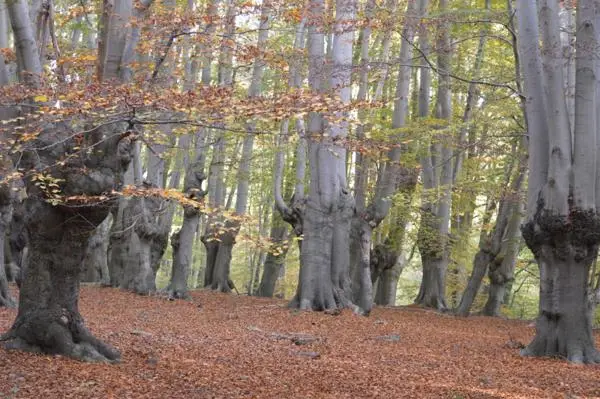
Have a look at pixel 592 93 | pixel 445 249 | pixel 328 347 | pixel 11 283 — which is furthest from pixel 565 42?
pixel 11 283

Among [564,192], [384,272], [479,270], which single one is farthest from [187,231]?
[564,192]

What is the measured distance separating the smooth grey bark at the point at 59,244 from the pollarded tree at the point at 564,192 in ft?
17.9

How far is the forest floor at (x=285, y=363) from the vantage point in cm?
596

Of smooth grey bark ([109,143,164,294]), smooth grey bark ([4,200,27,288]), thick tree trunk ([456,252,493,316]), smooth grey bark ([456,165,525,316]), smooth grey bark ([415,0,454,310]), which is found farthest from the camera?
smooth grey bark ([415,0,454,310])

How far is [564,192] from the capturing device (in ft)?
28.1

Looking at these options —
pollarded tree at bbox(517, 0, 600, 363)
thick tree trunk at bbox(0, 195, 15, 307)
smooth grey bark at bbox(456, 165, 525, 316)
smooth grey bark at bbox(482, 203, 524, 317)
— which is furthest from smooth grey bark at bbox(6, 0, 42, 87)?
smooth grey bark at bbox(482, 203, 524, 317)

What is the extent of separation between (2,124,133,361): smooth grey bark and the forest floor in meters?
0.25

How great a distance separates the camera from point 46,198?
663 centimetres

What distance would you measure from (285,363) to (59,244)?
284 cm

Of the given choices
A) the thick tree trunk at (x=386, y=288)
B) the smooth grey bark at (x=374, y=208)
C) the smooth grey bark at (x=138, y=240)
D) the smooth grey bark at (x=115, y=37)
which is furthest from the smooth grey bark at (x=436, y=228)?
the smooth grey bark at (x=115, y=37)

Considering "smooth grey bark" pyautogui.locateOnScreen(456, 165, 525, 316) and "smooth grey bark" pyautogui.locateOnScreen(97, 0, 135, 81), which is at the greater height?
"smooth grey bark" pyautogui.locateOnScreen(97, 0, 135, 81)

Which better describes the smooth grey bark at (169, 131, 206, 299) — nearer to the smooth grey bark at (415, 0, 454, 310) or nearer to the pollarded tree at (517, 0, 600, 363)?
the smooth grey bark at (415, 0, 454, 310)

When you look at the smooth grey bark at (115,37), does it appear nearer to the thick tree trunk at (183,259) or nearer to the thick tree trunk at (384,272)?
the thick tree trunk at (183,259)

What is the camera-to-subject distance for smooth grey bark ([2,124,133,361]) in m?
6.64
